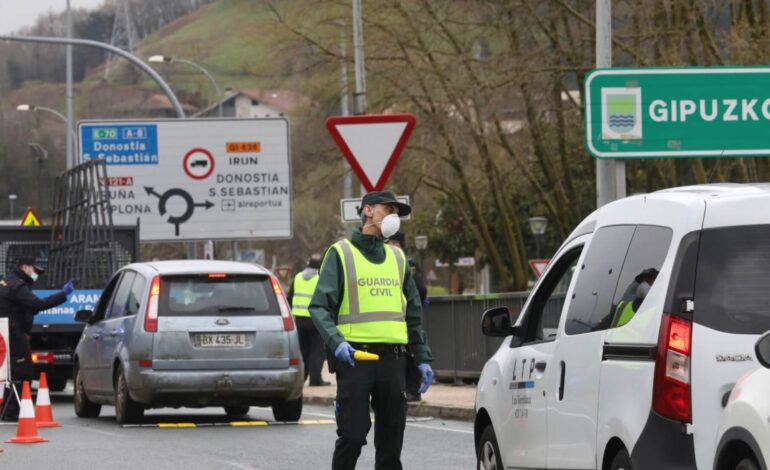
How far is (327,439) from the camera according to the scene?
15.5 m

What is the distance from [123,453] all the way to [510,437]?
576 centimetres

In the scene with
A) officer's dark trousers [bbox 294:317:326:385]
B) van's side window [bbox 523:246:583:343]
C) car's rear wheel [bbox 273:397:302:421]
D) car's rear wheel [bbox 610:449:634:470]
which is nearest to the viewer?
car's rear wheel [bbox 610:449:634:470]

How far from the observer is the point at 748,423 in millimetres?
6270

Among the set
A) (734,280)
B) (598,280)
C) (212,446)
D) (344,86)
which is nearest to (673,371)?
(734,280)

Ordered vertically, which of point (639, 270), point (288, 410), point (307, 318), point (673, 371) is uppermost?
point (639, 270)

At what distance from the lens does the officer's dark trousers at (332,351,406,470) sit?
943 cm

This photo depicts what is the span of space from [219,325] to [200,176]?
16.9m

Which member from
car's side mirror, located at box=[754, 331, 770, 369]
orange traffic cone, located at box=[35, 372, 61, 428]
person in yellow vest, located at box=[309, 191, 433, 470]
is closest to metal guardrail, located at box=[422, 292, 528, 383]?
orange traffic cone, located at box=[35, 372, 61, 428]

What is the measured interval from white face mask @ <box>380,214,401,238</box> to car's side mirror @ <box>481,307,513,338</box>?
76 cm

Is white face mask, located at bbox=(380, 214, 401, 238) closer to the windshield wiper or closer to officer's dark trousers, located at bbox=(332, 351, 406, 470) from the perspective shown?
officer's dark trousers, located at bbox=(332, 351, 406, 470)

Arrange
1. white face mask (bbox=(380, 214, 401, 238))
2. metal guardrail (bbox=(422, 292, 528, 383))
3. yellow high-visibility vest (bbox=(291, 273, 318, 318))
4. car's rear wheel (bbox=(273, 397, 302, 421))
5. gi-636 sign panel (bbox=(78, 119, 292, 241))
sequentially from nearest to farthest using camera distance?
1. white face mask (bbox=(380, 214, 401, 238))
2. car's rear wheel (bbox=(273, 397, 302, 421))
3. metal guardrail (bbox=(422, 292, 528, 383))
4. yellow high-visibility vest (bbox=(291, 273, 318, 318))
5. gi-636 sign panel (bbox=(78, 119, 292, 241))

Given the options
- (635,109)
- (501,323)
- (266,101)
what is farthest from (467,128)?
(266,101)

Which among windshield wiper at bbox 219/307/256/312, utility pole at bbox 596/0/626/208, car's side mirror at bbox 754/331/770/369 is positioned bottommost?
windshield wiper at bbox 219/307/256/312

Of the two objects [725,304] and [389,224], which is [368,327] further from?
[725,304]
